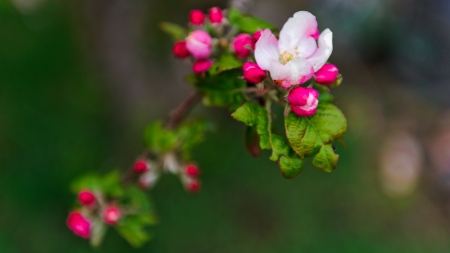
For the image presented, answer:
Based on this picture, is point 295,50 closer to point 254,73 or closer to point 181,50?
point 254,73

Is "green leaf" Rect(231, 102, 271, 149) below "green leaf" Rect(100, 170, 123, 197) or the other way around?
the other way around

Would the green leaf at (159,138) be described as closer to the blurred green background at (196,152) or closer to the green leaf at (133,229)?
the green leaf at (133,229)

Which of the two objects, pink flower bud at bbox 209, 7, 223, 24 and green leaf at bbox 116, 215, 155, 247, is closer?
pink flower bud at bbox 209, 7, 223, 24

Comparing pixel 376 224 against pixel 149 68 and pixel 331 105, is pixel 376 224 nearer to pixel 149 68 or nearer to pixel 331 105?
pixel 149 68

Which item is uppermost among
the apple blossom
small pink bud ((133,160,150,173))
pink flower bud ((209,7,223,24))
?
the apple blossom

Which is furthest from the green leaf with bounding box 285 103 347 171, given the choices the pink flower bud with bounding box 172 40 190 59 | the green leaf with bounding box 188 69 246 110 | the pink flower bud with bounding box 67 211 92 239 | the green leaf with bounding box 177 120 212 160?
the pink flower bud with bounding box 67 211 92 239

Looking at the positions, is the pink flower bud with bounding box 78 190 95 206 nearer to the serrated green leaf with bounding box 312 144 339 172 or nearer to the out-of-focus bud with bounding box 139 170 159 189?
the out-of-focus bud with bounding box 139 170 159 189
